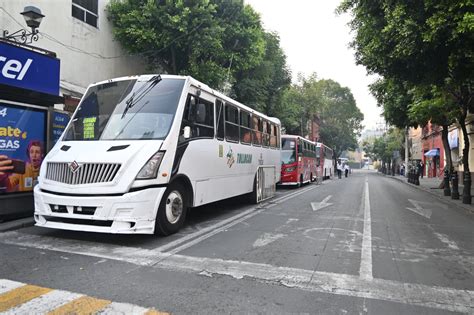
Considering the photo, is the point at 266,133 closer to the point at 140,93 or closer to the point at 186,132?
the point at 186,132

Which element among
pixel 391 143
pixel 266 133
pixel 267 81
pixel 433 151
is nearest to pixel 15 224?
pixel 266 133

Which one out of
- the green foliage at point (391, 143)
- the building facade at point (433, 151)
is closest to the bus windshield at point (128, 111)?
the building facade at point (433, 151)

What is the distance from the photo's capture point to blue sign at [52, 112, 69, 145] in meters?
9.20

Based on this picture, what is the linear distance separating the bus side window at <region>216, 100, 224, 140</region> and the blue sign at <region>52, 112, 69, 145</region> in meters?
3.80

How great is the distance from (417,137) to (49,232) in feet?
183

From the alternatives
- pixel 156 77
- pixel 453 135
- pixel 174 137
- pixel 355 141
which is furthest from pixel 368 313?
pixel 355 141

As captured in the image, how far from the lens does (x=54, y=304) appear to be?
3875 millimetres

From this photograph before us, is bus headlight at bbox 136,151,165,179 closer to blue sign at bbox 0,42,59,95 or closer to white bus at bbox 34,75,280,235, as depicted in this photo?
white bus at bbox 34,75,280,235

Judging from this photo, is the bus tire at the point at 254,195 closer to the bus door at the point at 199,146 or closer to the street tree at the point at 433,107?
the bus door at the point at 199,146

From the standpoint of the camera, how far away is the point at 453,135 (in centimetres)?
3055

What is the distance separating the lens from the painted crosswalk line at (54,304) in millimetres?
3736

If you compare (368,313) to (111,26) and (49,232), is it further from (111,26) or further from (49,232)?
(111,26)

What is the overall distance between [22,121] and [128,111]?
2.89 metres

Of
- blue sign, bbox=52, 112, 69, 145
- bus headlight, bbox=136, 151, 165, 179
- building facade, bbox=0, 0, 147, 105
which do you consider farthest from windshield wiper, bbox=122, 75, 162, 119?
building facade, bbox=0, 0, 147, 105
